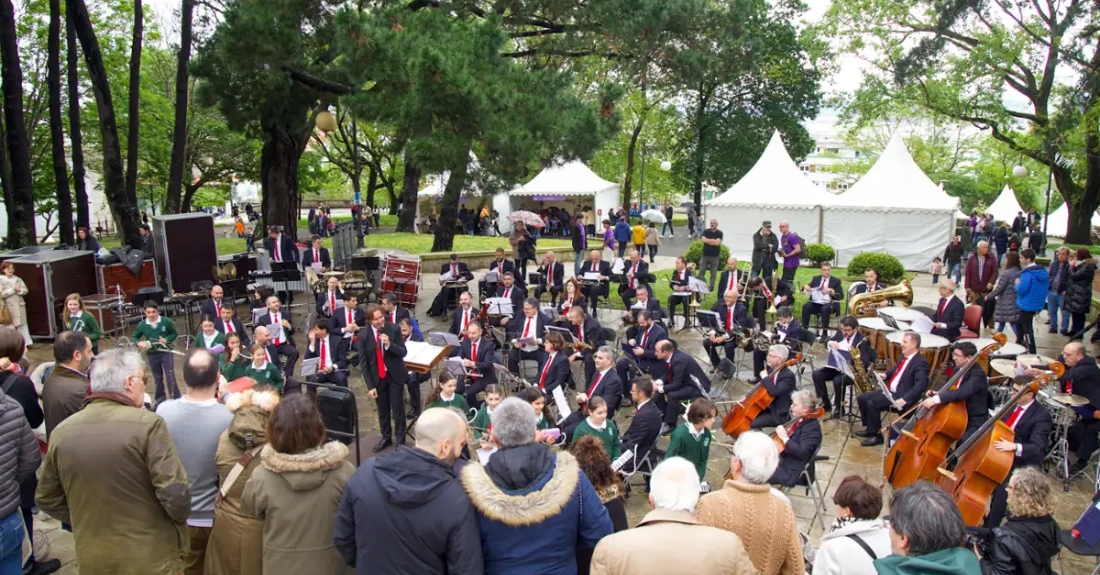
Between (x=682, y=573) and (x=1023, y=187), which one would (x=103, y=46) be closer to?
(x=682, y=573)

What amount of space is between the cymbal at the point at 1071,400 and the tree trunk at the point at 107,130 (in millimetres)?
16892

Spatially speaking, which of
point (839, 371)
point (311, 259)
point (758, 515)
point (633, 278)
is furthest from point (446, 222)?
point (758, 515)

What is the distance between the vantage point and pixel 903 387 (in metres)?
7.82

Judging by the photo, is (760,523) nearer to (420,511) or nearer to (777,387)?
(420,511)

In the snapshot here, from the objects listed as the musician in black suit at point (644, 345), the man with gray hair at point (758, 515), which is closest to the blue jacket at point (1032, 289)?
the musician in black suit at point (644, 345)

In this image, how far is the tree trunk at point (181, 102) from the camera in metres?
16.0

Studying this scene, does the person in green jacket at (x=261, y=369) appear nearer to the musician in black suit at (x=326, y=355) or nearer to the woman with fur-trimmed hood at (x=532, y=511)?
the musician in black suit at (x=326, y=355)

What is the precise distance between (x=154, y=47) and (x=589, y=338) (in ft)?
92.8

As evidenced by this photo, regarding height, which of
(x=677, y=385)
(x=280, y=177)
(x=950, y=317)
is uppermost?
(x=280, y=177)

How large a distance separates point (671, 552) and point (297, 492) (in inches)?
71.2

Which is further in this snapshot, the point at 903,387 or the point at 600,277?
the point at 600,277

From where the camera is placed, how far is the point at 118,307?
505 inches

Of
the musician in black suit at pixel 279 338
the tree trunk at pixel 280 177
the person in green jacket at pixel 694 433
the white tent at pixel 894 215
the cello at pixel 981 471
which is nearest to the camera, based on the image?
the cello at pixel 981 471

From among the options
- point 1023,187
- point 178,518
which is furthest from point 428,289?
point 1023,187
